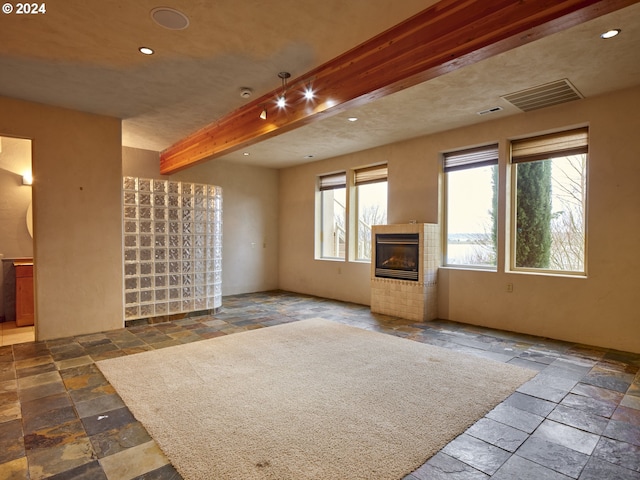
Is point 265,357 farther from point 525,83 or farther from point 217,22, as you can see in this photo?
point 525,83

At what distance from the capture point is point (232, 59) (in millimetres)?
3045

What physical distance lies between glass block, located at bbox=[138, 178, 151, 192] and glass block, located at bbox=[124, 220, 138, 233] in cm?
48

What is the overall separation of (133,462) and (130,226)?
3.62 metres

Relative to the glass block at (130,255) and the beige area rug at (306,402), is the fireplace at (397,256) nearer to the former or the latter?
the beige area rug at (306,402)

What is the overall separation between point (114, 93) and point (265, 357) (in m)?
3.29

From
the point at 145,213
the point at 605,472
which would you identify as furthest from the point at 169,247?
the point at 605,472

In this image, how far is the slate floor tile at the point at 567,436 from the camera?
2.06 m

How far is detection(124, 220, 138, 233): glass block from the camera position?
4788 millimetres

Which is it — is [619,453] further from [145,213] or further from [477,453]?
[145,213]

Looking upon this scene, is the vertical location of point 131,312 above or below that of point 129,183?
below

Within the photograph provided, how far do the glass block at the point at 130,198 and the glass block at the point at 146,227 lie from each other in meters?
0.30

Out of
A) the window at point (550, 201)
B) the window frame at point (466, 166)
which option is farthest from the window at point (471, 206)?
the window at point (550, 201)

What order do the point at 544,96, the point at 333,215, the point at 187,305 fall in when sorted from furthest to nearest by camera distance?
the point at 333,215
the point at 187,305
the point at 544,96

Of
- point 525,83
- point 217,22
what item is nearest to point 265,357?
point 217,22
